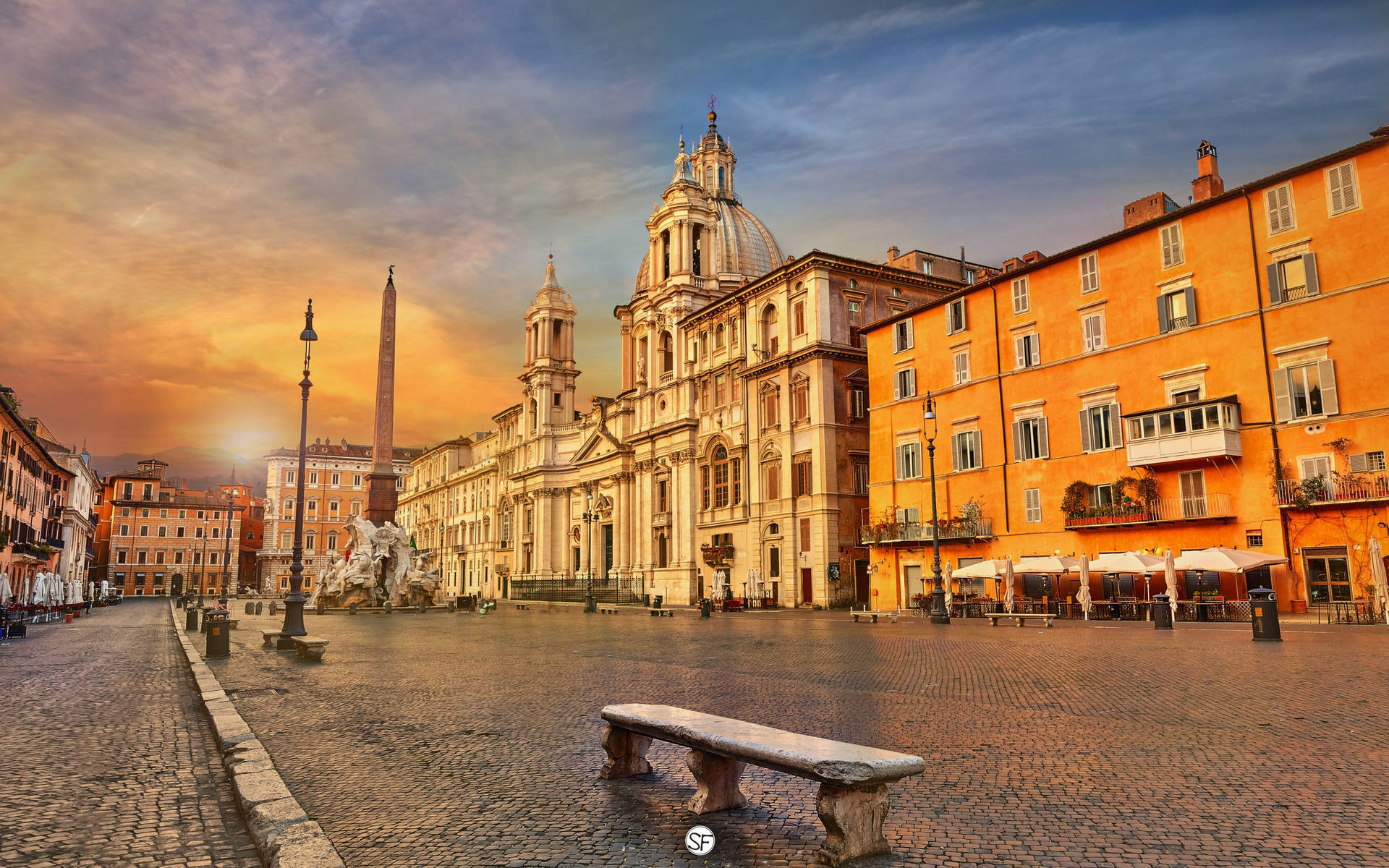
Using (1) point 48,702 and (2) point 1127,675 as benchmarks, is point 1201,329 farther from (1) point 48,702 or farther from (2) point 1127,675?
(1) point 48,702

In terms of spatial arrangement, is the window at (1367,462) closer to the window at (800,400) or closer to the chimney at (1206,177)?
the chimney at (1206,177)

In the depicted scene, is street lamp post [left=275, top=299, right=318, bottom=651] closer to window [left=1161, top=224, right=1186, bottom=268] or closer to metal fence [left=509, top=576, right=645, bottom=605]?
window [left=1161, top=224, right=1186, bottom=268]

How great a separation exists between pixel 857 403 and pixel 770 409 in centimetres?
504

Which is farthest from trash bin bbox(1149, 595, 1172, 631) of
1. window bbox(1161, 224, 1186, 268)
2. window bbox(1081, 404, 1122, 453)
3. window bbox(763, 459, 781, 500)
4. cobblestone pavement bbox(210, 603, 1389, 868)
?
window bbox(763, 459, 781, 500)

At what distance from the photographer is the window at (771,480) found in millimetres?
48062

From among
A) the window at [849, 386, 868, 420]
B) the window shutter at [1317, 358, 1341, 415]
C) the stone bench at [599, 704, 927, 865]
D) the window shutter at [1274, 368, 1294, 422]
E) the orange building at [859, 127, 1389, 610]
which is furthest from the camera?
the window at [849, 386, 868, 420]

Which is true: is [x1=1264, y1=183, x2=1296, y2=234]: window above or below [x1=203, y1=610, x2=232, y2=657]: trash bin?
above

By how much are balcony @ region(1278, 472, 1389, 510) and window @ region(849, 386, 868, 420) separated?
21.5 metres

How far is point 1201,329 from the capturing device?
97.8 ft

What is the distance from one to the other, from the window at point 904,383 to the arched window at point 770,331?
9.28m

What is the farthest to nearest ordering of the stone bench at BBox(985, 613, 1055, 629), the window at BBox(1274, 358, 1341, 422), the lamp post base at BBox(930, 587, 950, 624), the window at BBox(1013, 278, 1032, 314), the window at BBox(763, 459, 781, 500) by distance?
the window at BBox(763, 459, 781, 500) → the window at BBox(1013, 278, 1032, 314) → the lamp post base at BBox(930, 587, 950, 624) → the window at BBox(1274, 358, 1341, 422) → the stone bench at BBox(985, 613, 1055, 629)

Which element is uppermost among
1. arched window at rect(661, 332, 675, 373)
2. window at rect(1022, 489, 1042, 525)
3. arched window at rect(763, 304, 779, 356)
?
arched window at rect(661, 332, 675, 373)

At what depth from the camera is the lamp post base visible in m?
28.6

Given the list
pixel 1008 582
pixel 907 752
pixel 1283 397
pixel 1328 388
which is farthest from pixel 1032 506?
pixel 907 752
